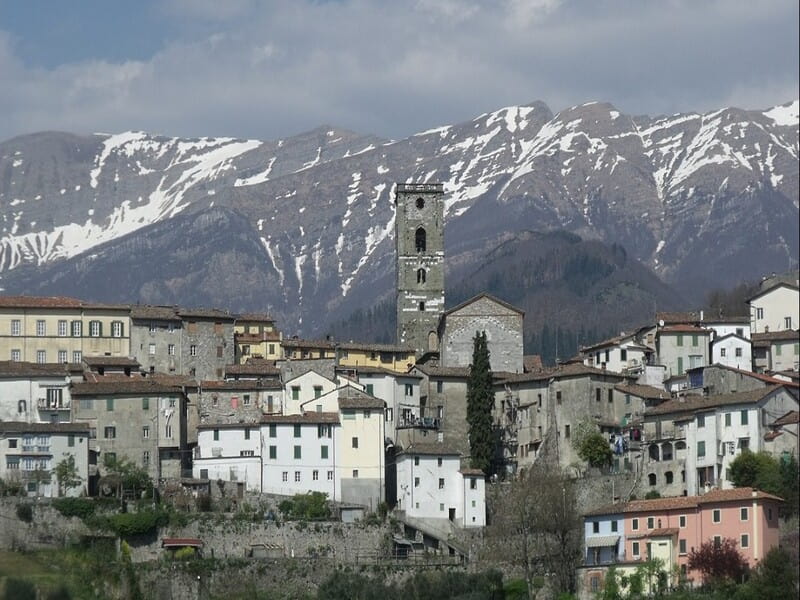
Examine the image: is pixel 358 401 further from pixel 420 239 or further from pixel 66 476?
pixel 420 239

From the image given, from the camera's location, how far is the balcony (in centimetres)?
11669

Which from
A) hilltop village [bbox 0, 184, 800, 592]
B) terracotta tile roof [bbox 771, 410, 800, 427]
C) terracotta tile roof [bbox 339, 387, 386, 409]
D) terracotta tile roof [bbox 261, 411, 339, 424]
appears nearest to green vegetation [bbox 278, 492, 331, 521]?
hilltop village [bbox 0, 184, 800, 592]

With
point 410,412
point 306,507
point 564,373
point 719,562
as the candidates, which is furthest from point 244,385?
point 719,562

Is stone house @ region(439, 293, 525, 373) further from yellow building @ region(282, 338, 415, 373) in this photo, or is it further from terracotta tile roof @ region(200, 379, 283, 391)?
terracotta tile roof @ region(200, 379, 283, 391)

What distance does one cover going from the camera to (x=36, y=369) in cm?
11525

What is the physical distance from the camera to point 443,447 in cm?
11250

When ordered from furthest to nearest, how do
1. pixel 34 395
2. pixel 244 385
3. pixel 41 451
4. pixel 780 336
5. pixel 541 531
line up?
pixel 244 385 < pixel 780 336 < pixel 34 395 < pixel 41 451 < pixel 541 531

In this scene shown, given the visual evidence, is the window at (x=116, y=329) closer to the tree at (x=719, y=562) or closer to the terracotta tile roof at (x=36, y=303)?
the terracotta tile roof at (x=36, y=303)

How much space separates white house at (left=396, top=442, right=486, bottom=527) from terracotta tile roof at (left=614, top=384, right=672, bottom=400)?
10.3m

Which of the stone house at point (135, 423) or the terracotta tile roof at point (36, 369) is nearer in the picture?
the stone house at point (135, 423)

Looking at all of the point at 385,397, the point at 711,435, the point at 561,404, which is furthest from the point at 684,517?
the point at 385,397

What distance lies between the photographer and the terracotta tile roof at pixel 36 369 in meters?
114

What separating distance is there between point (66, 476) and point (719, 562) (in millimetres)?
35605

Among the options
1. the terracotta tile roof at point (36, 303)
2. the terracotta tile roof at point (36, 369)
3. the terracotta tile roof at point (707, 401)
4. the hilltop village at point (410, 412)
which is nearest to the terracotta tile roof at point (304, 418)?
the hilltop village at point (410, 412)
